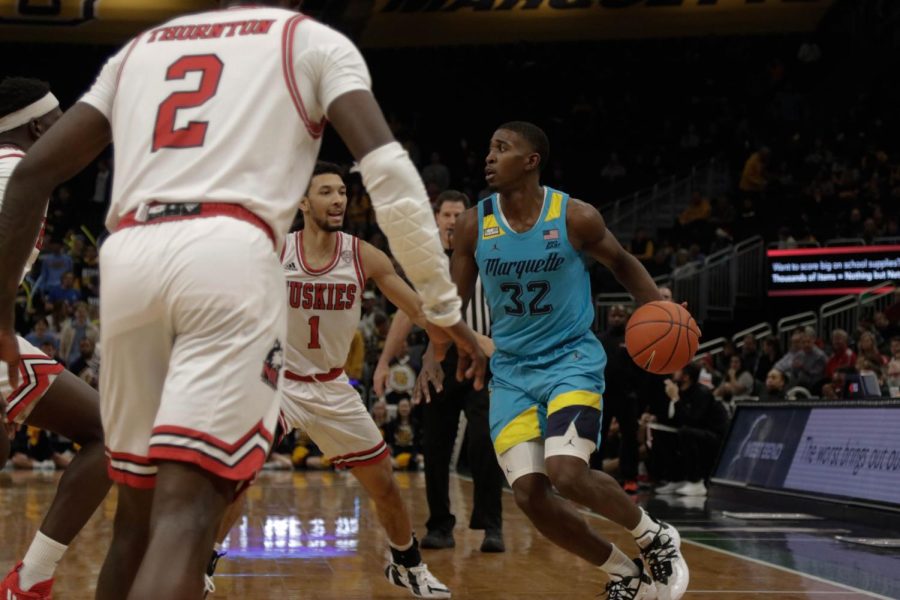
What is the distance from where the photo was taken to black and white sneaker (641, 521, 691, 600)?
18.9ft

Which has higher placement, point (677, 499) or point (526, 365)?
point (526, 365)

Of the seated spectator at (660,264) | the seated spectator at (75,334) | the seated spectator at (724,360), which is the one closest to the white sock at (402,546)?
the seated spectator at (724,360)

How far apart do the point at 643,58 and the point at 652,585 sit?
23891mm

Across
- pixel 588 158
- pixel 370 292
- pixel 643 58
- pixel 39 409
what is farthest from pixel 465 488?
pixel 643 58

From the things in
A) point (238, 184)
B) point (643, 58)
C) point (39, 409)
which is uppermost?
point (643, 58)

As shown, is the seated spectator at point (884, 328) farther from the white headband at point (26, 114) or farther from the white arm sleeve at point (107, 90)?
the white arm sleeve at point (107, 90)

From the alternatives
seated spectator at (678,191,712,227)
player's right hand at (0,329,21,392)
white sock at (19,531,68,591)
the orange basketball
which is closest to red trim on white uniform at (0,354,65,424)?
white sock at (19,531,68,591)

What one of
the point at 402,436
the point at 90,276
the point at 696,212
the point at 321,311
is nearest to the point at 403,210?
the point at 321,311

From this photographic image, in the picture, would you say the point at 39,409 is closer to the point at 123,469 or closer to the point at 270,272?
the point at 123,469

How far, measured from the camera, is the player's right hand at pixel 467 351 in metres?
3.47

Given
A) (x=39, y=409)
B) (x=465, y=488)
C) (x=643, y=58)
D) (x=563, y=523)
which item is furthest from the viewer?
(x=643, y=58)

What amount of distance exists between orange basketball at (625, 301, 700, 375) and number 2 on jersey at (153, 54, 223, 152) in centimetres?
318

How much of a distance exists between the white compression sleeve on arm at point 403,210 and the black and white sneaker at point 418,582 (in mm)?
3340

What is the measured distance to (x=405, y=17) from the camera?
2627 centimetres
